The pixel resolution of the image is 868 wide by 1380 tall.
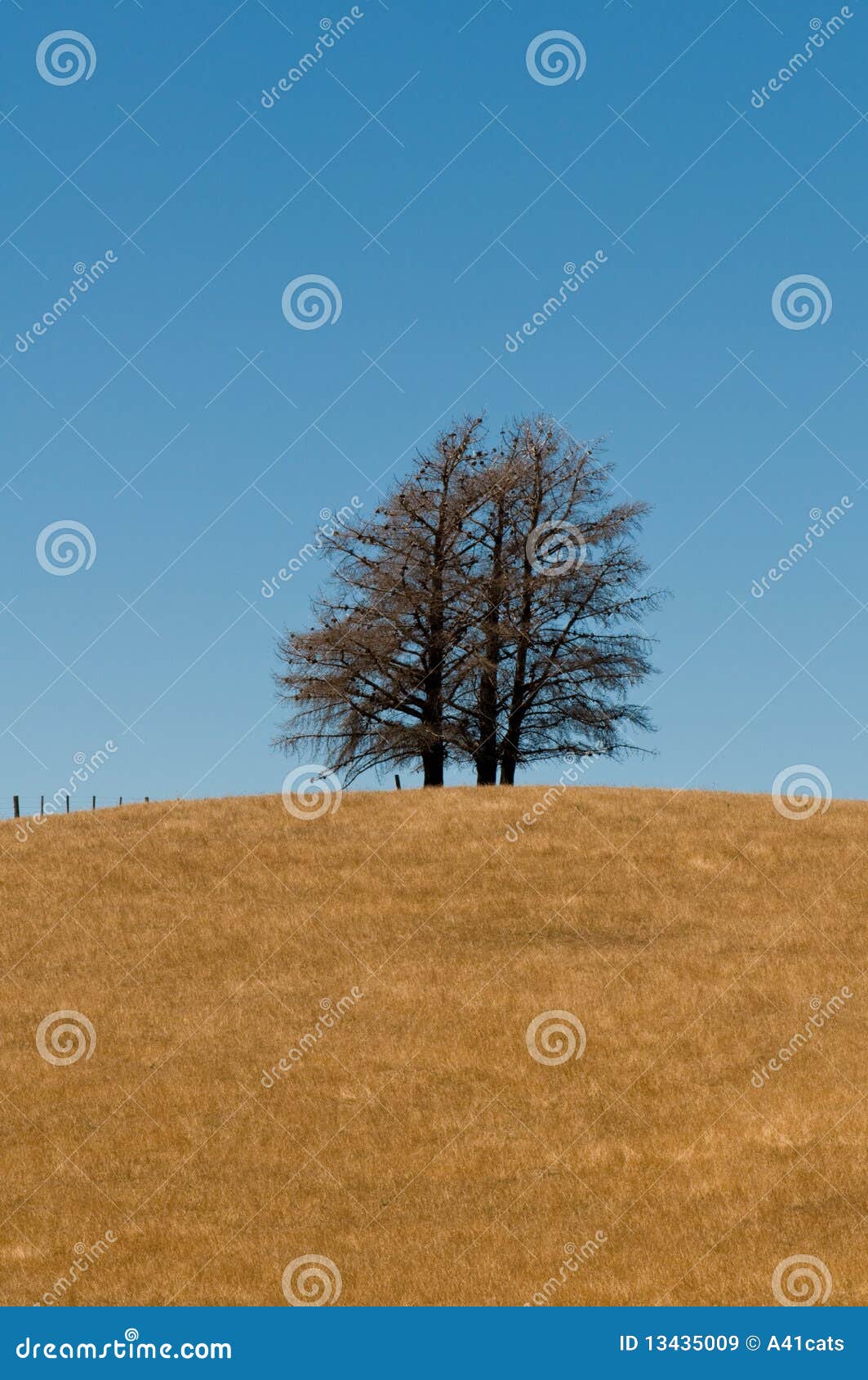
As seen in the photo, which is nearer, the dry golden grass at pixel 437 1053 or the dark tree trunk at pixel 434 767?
the dry golden grass at pixel 437 1053

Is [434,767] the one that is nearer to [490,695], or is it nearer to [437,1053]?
[490,695]

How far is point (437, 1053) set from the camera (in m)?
22.1

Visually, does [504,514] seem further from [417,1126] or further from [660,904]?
[417,1126]

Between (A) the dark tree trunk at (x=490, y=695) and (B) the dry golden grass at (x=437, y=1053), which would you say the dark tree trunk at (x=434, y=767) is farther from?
(B) the dry golden grass at (x=437, y=1053)

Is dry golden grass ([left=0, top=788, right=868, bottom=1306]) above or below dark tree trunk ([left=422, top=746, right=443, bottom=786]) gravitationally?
below

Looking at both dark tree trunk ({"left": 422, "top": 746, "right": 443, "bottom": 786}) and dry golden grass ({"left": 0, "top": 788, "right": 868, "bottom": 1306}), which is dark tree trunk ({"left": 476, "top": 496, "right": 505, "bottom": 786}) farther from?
dry golden grass ({"left": 0, "top": 788, "right": 868, "bottom": 1306})

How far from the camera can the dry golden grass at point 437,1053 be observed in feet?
50.7

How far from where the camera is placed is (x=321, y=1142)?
19.1 metres

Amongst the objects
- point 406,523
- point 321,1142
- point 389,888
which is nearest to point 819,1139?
point 321,1142

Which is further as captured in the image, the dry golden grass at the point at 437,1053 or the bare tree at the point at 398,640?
the bare tree at the point at 398,640

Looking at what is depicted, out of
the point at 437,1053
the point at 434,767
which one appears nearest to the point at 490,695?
the point at 434,767

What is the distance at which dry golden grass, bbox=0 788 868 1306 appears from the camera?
609 inches

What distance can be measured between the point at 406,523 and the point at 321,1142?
26.9 metres

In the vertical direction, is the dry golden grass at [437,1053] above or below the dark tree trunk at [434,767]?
below
